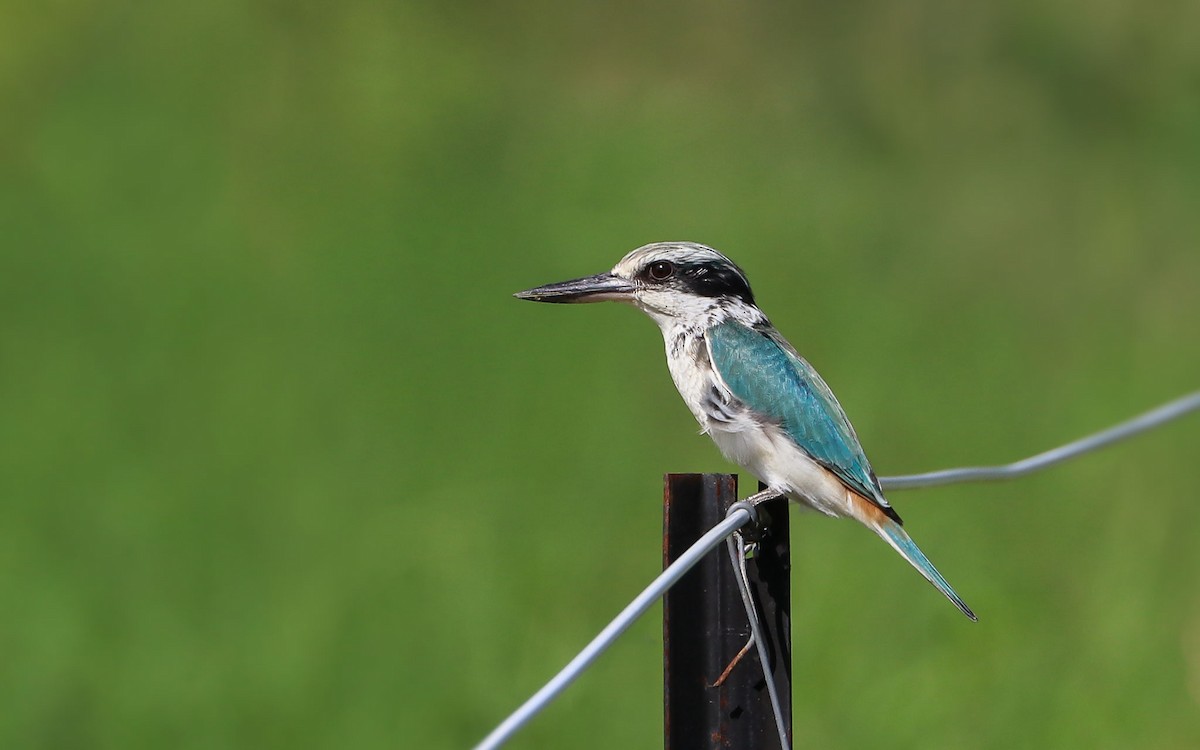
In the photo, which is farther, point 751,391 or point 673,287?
point 673,287

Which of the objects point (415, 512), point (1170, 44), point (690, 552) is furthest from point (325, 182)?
point (690, 552)

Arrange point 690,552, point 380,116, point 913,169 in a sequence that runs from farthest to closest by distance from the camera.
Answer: point 913,169
point 380,116
point 690,552

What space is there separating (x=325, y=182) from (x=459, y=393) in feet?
Answer: 3.20

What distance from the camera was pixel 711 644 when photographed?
1.47 meters

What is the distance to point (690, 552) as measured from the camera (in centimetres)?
140

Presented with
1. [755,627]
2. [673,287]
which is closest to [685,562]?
[755,627]

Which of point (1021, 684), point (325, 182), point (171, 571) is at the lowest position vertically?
point (1021, 684)

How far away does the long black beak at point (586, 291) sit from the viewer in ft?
7.38

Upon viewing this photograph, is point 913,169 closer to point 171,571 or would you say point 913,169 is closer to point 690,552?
point 171,571

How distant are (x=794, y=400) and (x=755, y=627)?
0.61 m

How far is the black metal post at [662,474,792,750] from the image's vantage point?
57.1 inches

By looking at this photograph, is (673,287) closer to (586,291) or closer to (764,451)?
(586,291)

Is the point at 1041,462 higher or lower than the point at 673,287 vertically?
lower

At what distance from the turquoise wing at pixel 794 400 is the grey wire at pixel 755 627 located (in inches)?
19.9
